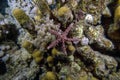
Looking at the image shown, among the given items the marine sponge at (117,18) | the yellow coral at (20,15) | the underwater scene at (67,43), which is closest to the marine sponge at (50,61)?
the underwater scene at (67,43)

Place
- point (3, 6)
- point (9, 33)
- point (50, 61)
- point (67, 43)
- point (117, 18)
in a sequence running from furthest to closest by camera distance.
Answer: point (3, 6), point (9, 33), point (50, 61), point (117, 18), point (67, 43)

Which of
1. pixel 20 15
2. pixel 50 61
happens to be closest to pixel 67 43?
pixel 50 61

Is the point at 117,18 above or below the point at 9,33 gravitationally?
above

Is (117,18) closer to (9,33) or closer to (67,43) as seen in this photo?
(67,43)

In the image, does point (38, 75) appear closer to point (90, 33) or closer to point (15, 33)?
point (15, 33)

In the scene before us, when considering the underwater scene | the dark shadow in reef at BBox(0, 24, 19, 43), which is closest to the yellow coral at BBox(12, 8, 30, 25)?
the underwater scene

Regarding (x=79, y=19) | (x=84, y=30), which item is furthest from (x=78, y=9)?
(x=84, y=30)

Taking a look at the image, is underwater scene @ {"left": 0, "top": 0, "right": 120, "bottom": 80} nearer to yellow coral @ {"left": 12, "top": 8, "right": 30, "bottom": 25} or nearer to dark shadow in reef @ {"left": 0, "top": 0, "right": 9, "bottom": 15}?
yellow coral @ {"left": 12, "top": 8, "right": 30, "bottom": 25}

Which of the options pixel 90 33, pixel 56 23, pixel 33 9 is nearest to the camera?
pixel 56 23

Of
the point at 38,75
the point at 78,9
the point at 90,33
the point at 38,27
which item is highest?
the point at 78,9
